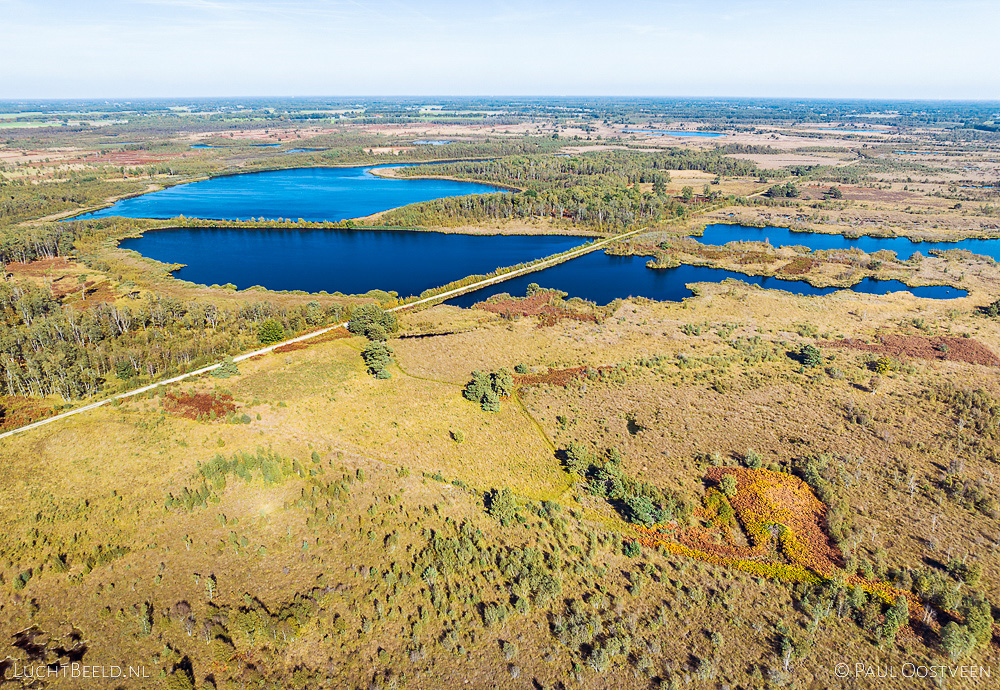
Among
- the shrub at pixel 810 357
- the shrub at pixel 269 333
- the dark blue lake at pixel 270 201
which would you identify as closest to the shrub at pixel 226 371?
the shrub at pixel 269 333

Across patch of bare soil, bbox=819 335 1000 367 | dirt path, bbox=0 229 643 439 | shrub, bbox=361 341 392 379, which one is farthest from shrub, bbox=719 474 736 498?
dirt path, bbox=0 229 643 439

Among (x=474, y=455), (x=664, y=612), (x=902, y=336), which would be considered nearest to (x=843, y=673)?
(x=664, y=612)

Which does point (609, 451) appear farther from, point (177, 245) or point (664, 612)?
point (177, 245)

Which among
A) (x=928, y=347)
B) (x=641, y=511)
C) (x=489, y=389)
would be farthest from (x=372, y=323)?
(x=928, y=347)

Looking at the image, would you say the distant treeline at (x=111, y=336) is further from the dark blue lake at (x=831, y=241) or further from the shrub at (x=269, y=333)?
the dark blue lake at (x=831, y=241)

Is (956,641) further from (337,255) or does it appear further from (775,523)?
(337,255)

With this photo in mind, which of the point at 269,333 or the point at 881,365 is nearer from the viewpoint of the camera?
the point at 881,365
